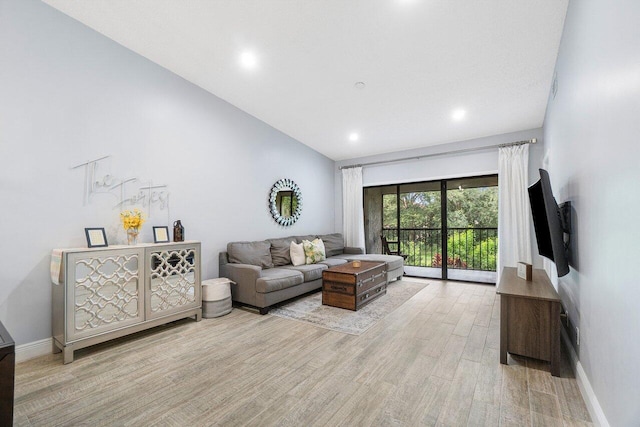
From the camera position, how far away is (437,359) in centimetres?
233

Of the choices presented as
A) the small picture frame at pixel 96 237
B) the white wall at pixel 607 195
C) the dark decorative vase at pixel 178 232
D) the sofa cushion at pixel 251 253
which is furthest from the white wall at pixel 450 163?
the small picture frame at pixel 96 237

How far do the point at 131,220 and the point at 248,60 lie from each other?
210cm

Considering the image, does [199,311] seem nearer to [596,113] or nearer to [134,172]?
[134,172]

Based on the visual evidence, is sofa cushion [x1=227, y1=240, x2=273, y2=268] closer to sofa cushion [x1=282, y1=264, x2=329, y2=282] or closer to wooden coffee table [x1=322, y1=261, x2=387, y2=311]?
sofa cushion [x1=282, y1=264, x2=329, y2=282]

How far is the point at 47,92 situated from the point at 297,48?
230 centimetres

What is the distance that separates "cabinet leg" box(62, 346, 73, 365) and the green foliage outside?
5265 mm

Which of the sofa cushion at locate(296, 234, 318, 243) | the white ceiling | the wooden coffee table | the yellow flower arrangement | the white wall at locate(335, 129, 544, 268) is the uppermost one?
the white ceiling

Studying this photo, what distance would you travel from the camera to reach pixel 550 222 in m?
1.99

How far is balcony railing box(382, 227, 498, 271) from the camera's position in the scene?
5.29 meters

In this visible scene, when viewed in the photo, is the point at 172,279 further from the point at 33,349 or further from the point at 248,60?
the point at 248,60

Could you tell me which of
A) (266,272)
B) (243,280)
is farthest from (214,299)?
(266,272)

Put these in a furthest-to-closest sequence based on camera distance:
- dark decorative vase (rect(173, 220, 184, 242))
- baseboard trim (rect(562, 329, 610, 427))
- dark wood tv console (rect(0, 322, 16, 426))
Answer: dark decorative vase (rect(173, 220, 184, 242)) → baseboard trim (rect(562, 329, 610, 427)) → dark wood tv console (rect(0, 322, 16, 426))

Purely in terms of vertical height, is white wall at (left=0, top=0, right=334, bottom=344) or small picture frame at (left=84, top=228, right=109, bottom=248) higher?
white wall at (left=0, top=0, right=334, bottom=344)

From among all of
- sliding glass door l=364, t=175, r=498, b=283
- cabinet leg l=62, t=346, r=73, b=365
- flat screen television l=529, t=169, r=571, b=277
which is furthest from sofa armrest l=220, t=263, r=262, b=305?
sliding glass door l=364, t=175, r=498, b=283
